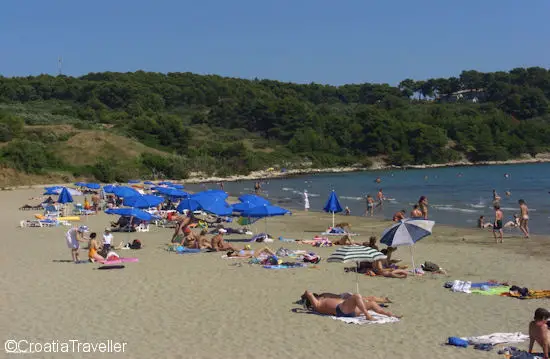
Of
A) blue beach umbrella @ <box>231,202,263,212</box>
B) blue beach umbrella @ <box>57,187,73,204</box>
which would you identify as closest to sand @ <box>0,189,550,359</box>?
blue beach umbrella @ <box>231,202,263,212</box>

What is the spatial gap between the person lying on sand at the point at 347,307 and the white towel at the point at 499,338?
1552mm

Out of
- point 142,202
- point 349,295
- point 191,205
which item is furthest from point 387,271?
point 142,202

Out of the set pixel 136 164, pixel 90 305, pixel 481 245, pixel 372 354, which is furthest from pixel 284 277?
pixel 136 164

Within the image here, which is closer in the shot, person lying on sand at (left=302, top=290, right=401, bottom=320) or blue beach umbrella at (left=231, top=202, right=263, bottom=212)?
person lying on sand at (left=302, top=290, right=401, bottom=320)

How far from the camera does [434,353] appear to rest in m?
7.63

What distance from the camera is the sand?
796 cm

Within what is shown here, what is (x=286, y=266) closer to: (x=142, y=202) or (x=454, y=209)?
(x=142, y=202)

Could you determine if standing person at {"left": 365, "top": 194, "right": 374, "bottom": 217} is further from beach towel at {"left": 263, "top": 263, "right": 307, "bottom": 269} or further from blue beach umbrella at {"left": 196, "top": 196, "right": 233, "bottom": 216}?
beach towel at {"left": 263, "top": 263, "right": 307, "bottom": 269}

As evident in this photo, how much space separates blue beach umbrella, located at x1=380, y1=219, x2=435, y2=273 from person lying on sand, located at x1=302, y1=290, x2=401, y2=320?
2.80m

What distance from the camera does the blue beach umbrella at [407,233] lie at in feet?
Result: 40.0

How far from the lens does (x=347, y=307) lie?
30.7 feet

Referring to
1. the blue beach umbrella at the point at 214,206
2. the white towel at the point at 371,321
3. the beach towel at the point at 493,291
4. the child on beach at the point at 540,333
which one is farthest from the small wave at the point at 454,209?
the child on beach at the point at 540,333

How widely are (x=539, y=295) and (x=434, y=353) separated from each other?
13.1 ft

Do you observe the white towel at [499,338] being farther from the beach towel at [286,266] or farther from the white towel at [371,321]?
the beach towel at [286,266]
